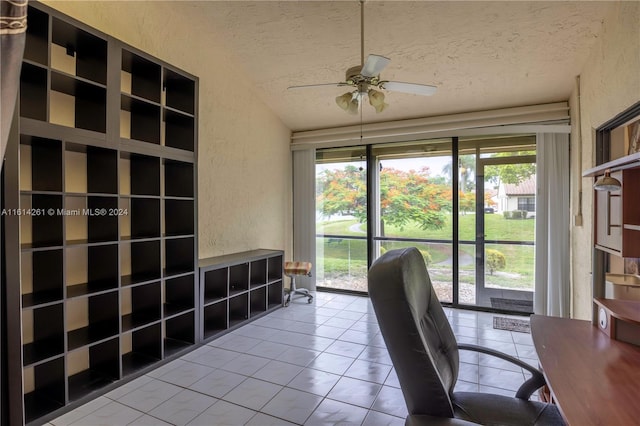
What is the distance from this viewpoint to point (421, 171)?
468 cm

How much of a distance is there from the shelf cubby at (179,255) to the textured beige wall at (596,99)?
358 cm

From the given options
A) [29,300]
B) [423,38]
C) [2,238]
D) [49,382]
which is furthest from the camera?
[423,38]

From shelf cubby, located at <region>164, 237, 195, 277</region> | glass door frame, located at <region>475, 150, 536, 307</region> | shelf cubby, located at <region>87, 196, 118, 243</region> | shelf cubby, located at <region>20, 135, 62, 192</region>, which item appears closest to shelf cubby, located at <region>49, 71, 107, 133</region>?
shelf cubby, located at <region>20, 135, 62, 192</region>

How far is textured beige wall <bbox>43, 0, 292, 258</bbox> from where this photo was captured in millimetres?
2936

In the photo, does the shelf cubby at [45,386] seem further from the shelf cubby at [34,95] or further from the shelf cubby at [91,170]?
the shelf cubby at [34,95]

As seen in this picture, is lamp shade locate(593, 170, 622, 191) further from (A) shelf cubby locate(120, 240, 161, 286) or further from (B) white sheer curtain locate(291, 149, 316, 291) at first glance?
(B) white sheer curtain locate(291, 149, 316, 291)

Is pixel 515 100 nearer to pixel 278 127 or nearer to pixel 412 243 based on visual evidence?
pixel 412 243

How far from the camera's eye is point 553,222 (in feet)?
12.5

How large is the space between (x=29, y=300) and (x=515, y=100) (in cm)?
497

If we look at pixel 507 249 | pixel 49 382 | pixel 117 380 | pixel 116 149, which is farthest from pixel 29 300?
pixel 507 249

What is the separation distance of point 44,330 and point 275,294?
2644mm

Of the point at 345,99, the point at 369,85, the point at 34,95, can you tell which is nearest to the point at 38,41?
the point at 34,95

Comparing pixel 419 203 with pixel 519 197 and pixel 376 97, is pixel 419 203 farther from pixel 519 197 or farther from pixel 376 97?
pixel 376 97

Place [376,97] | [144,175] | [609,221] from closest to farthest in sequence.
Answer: [609,221] < [376,97] < [144,175]
